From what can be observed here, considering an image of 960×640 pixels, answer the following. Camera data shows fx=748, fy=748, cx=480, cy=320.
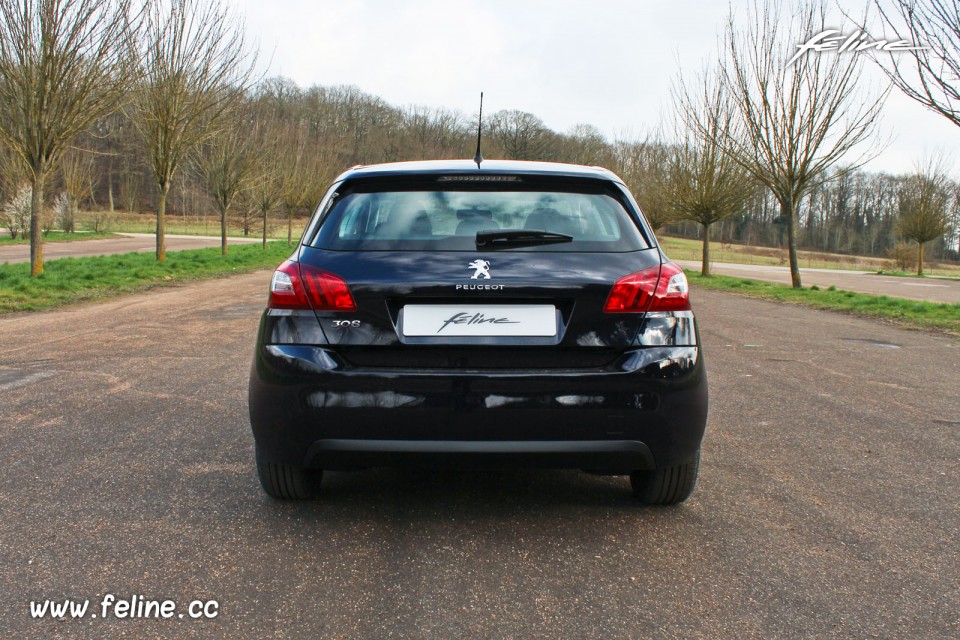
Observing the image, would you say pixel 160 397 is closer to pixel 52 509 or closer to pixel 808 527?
pixel 52 509

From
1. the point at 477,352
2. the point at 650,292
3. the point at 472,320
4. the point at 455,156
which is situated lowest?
the point at 477,352

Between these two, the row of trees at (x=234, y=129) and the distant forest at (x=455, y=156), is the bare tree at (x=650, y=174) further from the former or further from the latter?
the distant forest at (x=455, y=156)

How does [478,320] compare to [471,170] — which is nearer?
[478,320]

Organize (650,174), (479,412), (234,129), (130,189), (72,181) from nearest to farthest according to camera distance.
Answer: (479,412), (234,129), (650,174), (72,181), (130,189)

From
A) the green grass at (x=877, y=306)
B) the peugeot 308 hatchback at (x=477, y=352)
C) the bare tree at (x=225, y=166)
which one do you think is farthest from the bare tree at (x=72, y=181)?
the peugeot 308 hatchback at (x=477, y=352)

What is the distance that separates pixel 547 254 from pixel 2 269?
16120mm

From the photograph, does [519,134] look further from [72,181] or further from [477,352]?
[477,352]

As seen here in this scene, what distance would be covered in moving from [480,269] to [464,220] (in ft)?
0.94

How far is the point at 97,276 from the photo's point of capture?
50.8ft

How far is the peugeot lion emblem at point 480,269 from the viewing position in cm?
280

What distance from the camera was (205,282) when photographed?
57.9 feet

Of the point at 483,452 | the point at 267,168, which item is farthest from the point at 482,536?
the point at 267,168

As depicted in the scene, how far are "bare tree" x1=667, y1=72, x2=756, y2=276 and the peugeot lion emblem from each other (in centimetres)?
2327

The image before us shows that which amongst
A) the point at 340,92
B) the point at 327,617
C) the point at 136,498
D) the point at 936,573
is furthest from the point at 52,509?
the point at 340,92
